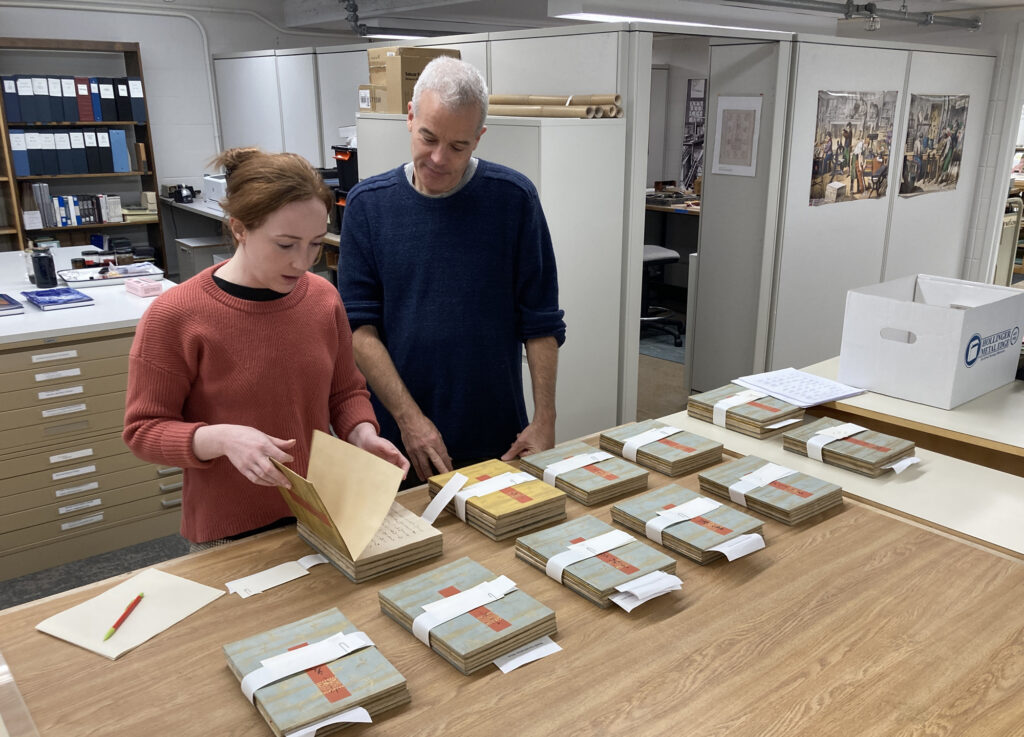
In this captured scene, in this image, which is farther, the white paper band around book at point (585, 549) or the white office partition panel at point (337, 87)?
the white office partition panel at point (337, 87)

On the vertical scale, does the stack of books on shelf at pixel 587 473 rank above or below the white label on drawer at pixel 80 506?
above

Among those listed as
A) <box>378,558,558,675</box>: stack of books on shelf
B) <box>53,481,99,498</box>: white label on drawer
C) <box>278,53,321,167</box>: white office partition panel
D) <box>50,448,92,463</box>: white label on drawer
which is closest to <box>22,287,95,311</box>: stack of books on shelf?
<box>50,448,92,463</box>: white label on drawer

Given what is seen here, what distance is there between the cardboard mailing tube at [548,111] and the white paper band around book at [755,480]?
1.84 meters

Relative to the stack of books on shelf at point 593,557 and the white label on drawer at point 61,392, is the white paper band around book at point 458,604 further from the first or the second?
the white label on drawer at point 61,392

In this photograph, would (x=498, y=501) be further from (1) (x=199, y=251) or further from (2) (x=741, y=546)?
(1) (x=199, y=251)

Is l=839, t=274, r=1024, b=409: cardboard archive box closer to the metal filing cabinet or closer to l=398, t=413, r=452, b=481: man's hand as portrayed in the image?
l=398, t=413, r=452, b=481: man's hand

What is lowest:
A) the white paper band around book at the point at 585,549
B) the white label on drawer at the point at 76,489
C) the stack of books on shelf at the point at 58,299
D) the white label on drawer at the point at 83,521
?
the white label on drawer at the point at 83,521

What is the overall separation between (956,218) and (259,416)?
5464 millimetres

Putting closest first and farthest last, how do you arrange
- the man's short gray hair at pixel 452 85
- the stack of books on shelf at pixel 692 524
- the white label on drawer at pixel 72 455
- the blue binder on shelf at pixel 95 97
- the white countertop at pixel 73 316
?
1. the stack of books on shelf at pixel 692 524
2. the man's short gray hair at pixel 452 85
3. the white countertop at pixel 73 316
4. the white label on drawer at pixel 72 455
5. the blue binder on shelf at pixel 95 97

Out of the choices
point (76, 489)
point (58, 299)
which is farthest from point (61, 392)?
point (58, 299)

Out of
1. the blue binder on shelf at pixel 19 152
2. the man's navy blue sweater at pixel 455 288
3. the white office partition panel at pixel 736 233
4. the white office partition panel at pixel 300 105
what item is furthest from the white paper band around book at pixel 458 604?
the blue binder on shelf at pixel 19 152

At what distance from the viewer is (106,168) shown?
650 centimetres

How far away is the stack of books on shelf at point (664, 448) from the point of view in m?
1.70

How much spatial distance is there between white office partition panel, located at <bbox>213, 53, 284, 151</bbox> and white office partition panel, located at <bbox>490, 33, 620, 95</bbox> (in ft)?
11.2
